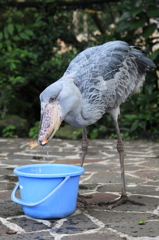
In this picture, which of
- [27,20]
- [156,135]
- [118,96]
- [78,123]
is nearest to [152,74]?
[156,135]

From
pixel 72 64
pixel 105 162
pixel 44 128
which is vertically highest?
pixel 72 64

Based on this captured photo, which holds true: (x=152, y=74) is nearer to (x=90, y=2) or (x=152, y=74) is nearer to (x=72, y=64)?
(x=90, y=2)

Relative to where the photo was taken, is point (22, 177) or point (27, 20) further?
point (27, 20)

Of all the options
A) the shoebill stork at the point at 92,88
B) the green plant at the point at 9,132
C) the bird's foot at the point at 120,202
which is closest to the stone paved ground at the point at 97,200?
the bird's foot at the point at 120,202

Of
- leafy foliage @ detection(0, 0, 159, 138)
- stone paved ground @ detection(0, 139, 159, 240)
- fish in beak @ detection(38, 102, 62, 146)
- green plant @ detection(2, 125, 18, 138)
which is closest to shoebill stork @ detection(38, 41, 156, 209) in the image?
fish in beak @ detection(38, 102, 62, 146)

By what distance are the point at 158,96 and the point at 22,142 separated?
10.9 feet

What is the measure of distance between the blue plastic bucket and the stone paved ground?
0.08m

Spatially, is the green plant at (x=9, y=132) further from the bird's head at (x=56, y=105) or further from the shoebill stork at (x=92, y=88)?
the bird's head at (x=56, y=105)

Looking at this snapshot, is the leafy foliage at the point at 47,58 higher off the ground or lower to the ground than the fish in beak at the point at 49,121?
higher

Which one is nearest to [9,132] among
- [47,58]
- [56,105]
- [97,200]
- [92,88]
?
[47,58]

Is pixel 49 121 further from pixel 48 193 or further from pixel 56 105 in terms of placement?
pixel 48 193

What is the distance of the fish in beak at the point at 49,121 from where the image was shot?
2992mm

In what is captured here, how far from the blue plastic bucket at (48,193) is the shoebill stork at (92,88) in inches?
12.0

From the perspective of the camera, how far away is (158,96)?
8609 millimetres
